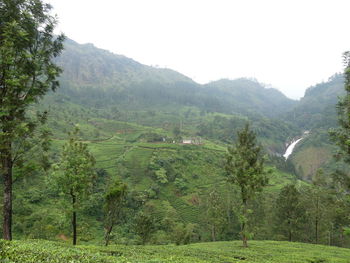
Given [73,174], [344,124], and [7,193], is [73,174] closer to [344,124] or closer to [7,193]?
[7,193]

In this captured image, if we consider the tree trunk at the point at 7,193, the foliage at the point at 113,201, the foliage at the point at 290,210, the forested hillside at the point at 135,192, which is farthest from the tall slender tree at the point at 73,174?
the foliage at the point at 290,210

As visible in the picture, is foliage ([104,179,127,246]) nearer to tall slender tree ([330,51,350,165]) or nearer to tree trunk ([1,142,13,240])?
tree trunk ([1,142,13,240])

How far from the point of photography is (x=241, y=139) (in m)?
28.3

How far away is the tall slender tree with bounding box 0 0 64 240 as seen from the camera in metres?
14.3

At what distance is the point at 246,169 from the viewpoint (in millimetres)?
26875

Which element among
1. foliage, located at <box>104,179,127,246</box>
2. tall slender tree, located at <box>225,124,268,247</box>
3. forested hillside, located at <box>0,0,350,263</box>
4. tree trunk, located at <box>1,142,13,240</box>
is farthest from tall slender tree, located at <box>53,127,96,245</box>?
tall slender tree, located at <box>225,124,268,247</box>

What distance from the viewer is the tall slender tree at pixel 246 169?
2623 centimetres

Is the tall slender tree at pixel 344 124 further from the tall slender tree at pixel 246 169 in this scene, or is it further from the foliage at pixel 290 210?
the foliage at pixel 290 210

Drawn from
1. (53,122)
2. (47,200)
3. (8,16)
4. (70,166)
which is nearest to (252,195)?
(70,166)

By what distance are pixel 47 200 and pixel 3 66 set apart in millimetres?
52978

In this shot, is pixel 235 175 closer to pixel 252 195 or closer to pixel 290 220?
pixel 252 195

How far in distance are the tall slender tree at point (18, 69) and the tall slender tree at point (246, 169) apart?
2119 cm

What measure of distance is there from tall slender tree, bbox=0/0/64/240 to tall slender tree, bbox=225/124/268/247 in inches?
834

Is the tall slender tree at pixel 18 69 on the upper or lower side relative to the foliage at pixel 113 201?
upper
